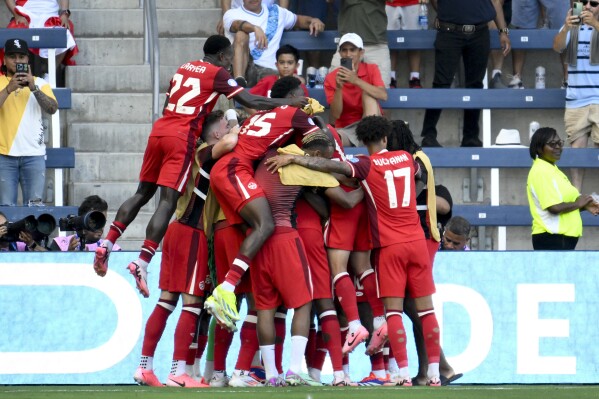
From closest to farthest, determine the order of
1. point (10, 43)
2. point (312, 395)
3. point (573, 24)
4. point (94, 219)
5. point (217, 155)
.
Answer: point (312, 395)
point (217, 155)
point (94, 219)
point (10, 43)
point (573, 24)

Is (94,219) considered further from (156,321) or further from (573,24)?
(573,24)

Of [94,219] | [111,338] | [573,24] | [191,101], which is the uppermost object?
[573,24]

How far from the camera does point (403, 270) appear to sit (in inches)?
410

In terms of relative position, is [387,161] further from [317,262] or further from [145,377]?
[145,377]

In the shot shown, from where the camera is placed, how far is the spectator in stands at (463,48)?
1517 cm

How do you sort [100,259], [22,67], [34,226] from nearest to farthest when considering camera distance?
[100,259], [34,226], [22,67]

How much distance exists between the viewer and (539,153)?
1278 centimetres

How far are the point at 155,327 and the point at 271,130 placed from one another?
5.84ft

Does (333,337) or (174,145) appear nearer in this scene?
(333,337)

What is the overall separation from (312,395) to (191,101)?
2833 millimetres

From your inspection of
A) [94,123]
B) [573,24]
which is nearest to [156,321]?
[94,123]

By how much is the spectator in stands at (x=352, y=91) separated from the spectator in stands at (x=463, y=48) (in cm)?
95

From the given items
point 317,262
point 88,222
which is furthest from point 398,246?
point 88,222

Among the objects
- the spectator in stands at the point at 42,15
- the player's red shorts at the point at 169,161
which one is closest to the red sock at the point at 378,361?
the player's red shorts at the point at 169,161
